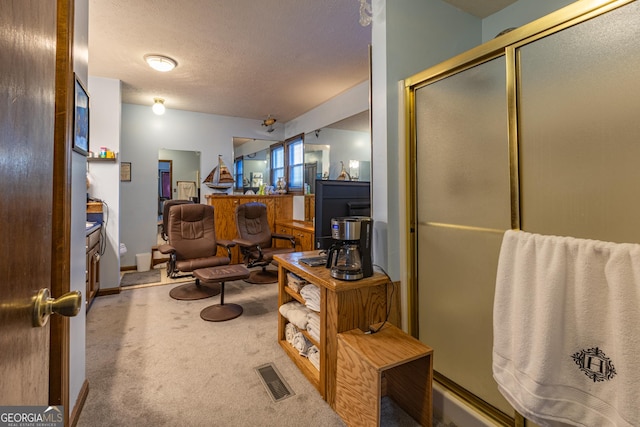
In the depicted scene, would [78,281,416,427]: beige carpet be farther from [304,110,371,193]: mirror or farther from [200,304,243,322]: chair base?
[304,110,371,193]: mirror

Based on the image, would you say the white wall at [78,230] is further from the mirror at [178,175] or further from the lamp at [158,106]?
the mirror at [178,175]

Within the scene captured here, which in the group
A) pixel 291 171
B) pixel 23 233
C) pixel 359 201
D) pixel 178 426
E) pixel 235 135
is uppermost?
pixel 235 135

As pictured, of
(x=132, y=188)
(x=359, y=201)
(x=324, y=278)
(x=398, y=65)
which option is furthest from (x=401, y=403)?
(x=132, y=188)

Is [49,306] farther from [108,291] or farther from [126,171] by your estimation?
[126,171]

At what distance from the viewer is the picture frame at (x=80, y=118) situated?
1.43m

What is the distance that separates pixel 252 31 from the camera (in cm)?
251

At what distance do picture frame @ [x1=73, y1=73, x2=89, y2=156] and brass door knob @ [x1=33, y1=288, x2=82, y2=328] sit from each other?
1.10 metres

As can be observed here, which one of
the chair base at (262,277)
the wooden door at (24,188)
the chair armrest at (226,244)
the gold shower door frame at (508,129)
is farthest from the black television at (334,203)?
the chair base at (262,277)

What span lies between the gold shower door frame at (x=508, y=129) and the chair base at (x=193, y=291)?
2.55 metres

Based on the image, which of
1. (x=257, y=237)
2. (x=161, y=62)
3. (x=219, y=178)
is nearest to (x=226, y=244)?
(x=257, y=237)

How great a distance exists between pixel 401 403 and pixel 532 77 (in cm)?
177

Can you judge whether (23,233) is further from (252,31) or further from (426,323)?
(252,31)
